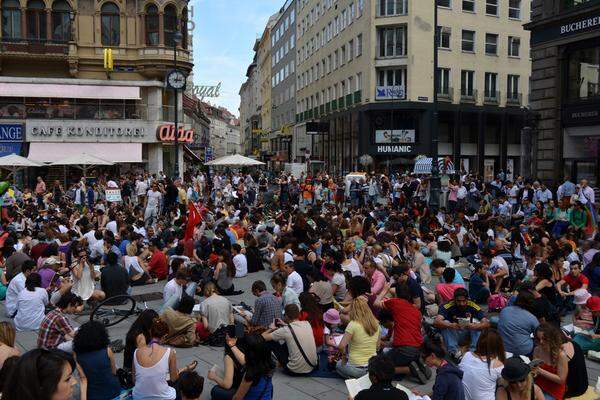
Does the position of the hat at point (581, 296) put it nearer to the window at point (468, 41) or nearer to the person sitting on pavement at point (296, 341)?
the person sitting on pavement at point (296, 341)

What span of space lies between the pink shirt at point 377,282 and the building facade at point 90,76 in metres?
30.6

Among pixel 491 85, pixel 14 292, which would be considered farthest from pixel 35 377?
pixel 491 85

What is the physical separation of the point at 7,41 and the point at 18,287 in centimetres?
3306

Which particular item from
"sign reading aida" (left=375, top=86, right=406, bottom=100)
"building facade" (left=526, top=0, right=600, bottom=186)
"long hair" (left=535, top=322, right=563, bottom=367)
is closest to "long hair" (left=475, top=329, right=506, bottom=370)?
"long hair" (left=535, top=322, right=563, bottom=367)

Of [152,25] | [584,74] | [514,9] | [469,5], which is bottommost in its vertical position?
[584,74]

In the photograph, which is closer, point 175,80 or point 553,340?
point 553,340

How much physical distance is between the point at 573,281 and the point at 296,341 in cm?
549

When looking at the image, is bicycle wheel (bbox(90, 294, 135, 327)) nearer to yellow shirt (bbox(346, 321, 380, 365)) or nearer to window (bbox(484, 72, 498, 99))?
yellow shirt (bbox(346, 321, 380, 365))

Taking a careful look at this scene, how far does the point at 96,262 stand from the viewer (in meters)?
14.0

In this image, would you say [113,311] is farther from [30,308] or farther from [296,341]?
[296,341]

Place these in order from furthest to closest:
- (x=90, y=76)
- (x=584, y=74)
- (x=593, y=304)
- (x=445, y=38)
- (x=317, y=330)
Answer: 1. (x=445, y=38)
2. (x=90, y=76)
3. (x=584, y=74)
4. (x=593, y=304)
5. (x=317, y=330)

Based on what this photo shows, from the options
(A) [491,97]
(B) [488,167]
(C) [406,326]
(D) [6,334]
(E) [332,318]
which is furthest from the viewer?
(B) [488,167]

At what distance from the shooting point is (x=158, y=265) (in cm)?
1398

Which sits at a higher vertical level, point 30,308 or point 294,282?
point 294,282
